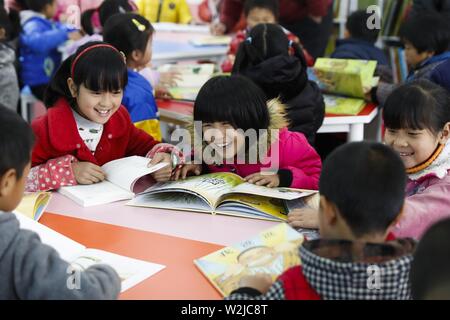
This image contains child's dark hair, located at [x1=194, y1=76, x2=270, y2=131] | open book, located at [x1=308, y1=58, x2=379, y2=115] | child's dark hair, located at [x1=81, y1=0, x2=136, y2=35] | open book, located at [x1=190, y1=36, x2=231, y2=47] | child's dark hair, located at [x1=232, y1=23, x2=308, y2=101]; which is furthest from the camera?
open book, located at [x1=190, y1=36, x2=231, y2=47]

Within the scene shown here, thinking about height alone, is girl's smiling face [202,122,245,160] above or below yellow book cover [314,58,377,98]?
above

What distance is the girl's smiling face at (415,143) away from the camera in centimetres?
158

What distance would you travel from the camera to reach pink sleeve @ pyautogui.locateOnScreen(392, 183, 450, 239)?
1417 millimetres

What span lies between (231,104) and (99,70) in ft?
1.33

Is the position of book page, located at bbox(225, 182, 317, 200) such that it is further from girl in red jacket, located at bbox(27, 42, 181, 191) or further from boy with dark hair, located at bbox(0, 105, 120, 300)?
boy with dark hair, located at bbox(0, 105, 120, 300)

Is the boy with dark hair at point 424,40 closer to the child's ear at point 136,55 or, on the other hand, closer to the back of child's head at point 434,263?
the child's ear at point 136,55

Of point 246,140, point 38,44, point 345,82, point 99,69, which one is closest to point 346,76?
point 345,82

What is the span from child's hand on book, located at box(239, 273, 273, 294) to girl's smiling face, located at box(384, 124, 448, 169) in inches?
25.3

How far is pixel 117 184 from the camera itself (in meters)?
1.74

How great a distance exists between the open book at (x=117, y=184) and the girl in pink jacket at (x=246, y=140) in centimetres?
11

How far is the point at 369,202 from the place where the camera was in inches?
38.2

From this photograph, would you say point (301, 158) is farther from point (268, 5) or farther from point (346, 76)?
point (268, 5)

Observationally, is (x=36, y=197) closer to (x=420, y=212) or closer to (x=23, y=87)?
(x=420, y=212)

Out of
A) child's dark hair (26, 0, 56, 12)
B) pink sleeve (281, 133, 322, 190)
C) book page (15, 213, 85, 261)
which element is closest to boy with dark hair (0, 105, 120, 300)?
book page (15, 213, 85, 261)
